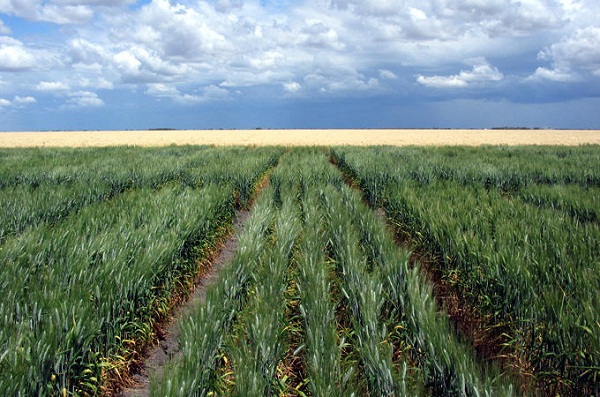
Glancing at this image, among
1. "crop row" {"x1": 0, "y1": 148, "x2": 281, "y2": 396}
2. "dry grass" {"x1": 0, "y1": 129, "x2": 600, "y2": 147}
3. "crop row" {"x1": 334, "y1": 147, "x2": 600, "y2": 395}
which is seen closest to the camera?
"crop row" {"x1": 0, "y1": 148, "x2": 281, "y2": 396}

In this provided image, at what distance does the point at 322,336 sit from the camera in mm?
2914

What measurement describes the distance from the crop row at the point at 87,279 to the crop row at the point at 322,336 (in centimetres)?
61

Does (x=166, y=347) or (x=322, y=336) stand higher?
(x=322, y=336)

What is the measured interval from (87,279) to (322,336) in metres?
2.17

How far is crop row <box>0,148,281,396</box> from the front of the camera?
A: 2.59 metres

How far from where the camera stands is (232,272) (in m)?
4.28

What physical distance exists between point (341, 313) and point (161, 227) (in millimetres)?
2821

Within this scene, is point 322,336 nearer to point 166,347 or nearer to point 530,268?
point 166,347

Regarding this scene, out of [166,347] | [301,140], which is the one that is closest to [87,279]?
[166,347]

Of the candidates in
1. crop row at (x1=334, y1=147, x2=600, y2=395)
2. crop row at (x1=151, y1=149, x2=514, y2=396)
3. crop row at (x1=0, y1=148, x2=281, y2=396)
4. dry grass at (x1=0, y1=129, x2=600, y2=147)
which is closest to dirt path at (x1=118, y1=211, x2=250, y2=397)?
crop row at (x1=0, y1=148, x2=281, y2=396)

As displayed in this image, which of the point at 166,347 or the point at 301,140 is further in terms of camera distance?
the point at 301,140

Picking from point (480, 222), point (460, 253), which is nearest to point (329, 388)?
point (460, 253)

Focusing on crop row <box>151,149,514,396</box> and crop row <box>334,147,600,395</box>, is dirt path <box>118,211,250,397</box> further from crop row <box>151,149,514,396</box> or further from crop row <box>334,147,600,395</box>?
crop row <box>334,147,600,395</box>

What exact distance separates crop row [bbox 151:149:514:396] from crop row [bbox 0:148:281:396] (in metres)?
0.61
